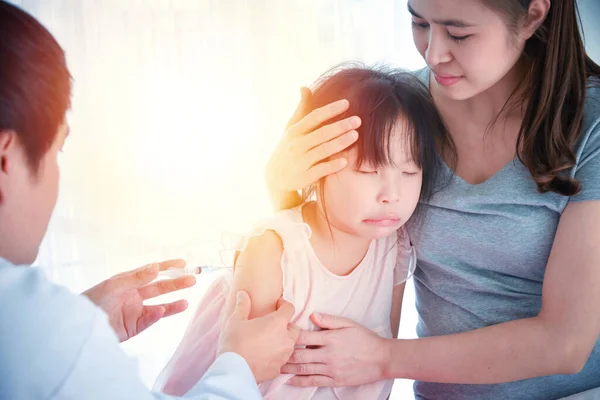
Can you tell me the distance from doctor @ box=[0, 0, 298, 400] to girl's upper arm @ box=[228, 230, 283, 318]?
26 cm

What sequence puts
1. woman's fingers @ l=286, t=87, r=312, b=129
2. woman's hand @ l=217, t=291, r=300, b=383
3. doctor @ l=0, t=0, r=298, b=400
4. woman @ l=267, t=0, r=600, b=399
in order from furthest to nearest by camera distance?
woman's fingers @ l=286, t=87, r=312, b=129 → woman @ l=267, t=0, r=600, b=399 → woman's hand @ l=217, t=291, r=300, b=383 → doctor @ l=0, t=0, r=298, b=400

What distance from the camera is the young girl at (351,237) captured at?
120 cm

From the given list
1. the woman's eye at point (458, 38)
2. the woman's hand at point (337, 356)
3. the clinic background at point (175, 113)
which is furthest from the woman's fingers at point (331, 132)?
the clinic background at point (175, 113)

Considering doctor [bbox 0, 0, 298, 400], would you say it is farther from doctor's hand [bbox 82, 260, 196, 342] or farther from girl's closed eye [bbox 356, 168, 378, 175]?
girl's closed eye [bbox 356, 168, 378, 175]

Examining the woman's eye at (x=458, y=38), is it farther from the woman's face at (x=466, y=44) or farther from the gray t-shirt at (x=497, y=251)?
the gray t-shirt at (x=497, y=251)

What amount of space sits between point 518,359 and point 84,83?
6.03 feet

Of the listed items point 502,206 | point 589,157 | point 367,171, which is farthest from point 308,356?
point 589,157

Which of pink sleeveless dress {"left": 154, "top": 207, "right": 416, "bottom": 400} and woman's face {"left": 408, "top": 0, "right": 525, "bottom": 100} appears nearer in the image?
woman's face {"left": 408, "top": 0, "right": 525, "bottom": 100}

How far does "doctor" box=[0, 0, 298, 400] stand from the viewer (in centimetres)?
74

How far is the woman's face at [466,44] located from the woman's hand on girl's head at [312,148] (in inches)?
8.5

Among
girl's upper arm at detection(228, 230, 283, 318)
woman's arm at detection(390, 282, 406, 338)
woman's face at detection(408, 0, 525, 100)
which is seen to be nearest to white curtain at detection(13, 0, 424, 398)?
woman's arm at detection(390, 282, 406, 338)

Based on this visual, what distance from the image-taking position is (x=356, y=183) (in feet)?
3.93

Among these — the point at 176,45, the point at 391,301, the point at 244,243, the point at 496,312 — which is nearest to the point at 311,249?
the point at 244,243

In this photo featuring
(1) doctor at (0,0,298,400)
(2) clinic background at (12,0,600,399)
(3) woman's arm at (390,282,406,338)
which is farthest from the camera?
(2) clinic background at (12,0,600,399)
